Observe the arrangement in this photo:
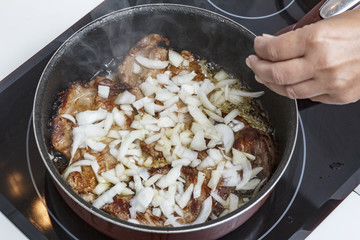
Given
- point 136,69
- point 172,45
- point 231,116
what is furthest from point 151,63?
point 231,116

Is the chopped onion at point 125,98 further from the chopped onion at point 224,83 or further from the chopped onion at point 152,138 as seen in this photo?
the chopped onion at point 224,83

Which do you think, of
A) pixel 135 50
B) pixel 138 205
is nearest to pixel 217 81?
pixel 135 50

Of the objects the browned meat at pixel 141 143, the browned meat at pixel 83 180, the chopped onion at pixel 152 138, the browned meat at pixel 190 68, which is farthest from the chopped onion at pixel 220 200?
the browned meat at pixel 190 68

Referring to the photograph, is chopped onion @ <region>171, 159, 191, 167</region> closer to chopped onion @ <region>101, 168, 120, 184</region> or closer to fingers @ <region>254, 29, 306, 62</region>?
chopped onion @ <region>101, 168, 120, 184</region>

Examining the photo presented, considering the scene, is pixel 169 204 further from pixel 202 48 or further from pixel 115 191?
pixel 202 48

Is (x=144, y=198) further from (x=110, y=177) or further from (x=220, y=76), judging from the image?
(x=220, y=76)

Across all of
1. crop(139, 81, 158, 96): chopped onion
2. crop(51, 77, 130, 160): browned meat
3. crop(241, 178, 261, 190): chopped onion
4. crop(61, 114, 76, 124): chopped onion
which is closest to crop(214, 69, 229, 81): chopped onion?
crop(139, 81, 158, 96): chopped onion
